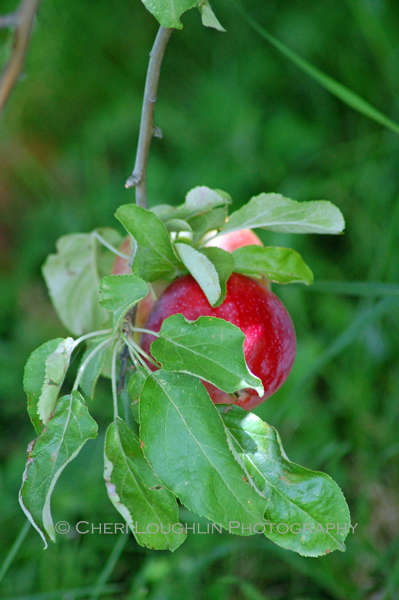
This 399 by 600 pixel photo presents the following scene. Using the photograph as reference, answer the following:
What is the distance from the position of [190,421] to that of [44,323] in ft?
3.14

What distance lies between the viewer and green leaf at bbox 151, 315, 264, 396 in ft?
1.14

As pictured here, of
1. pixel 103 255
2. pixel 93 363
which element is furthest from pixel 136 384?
pixel 103 255

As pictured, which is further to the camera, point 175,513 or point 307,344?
point 307,344

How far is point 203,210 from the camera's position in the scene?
0.48 m

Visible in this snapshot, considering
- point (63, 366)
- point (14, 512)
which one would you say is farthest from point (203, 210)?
point (14, 512)

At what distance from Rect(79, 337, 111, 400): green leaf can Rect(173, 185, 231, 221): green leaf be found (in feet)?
0.48

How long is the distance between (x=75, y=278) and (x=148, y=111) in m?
0.25

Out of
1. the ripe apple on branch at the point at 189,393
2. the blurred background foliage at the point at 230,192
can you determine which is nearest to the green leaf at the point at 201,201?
the ripe apple on branch at the point at 189,393

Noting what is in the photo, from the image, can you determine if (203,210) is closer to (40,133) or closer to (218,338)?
(218,338)

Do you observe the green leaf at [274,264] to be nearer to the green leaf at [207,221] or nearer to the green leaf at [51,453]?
the green leaf at [207,221]

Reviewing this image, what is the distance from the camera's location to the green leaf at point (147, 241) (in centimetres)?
41

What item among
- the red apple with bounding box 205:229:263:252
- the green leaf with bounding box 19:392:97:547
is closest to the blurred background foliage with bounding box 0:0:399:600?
the red apple with bounding box 205:229:263:252

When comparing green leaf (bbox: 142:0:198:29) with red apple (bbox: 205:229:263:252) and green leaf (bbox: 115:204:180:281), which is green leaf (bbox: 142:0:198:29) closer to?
green leaf (bbox: 115:204:180:281)

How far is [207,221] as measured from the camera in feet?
1.66
